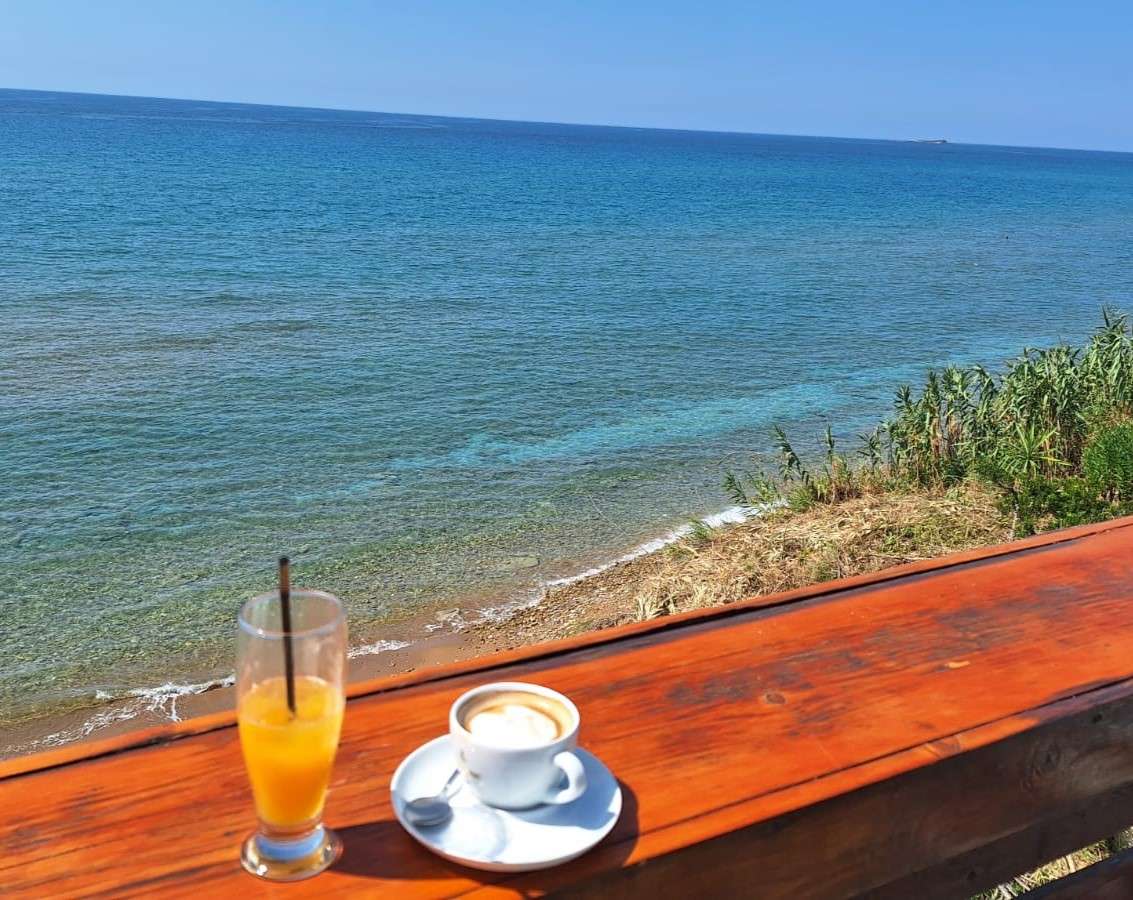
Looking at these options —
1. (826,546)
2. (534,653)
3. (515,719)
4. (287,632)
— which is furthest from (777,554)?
(287,632)

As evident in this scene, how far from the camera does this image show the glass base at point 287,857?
106 cm

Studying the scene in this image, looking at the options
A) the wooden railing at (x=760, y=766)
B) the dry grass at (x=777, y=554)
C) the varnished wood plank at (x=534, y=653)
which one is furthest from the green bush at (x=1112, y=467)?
the wooden railing at (x=760, y=766)

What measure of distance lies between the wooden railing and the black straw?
Answer: 0.18m

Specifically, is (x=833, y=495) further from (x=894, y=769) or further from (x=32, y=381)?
(x=32, y=381)

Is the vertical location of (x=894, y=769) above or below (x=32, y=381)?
above

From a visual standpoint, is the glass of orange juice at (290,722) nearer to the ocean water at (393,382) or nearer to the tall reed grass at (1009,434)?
the ocean water at (393,382)

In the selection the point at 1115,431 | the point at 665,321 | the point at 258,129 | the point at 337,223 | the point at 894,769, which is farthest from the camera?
the point at 258,129

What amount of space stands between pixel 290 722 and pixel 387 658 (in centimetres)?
614

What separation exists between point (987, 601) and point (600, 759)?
2.84ft

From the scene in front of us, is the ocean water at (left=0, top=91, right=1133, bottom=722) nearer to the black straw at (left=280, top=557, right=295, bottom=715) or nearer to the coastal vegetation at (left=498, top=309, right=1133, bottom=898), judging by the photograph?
the coastal vegetation at (left=498, top=309, right=1133, bottom=898)

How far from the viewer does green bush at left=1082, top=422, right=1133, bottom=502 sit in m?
6.39

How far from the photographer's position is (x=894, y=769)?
1.27 meters

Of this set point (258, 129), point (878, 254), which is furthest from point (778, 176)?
point (258, 129)

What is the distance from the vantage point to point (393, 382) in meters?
A: 14.8
